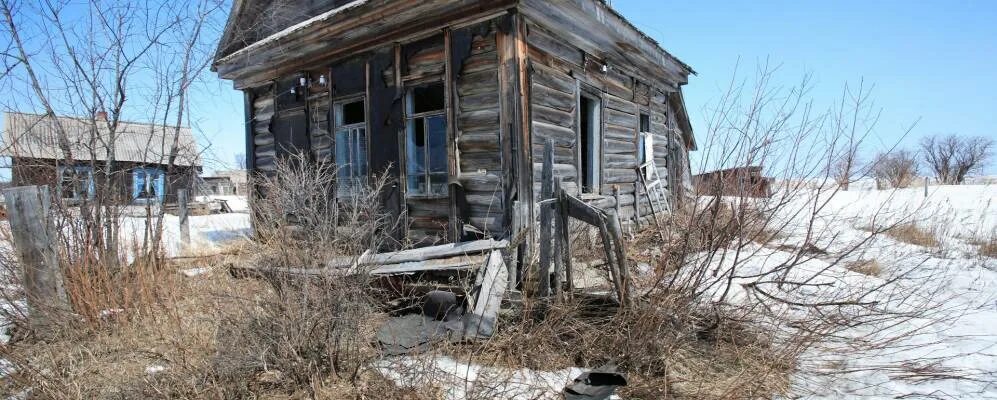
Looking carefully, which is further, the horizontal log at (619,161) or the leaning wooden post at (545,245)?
the horizontal log at (619,161)

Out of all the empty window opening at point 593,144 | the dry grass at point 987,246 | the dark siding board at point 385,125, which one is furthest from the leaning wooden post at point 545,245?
the dry grass at point 987,246

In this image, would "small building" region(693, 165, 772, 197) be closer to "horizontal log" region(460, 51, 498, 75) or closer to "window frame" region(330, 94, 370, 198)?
"horizontal log" region(460, 51, 498, 75)

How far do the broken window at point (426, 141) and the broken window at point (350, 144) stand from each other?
1002 mm

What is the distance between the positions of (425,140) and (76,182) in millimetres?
3683

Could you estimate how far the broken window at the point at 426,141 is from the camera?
20.2 feet

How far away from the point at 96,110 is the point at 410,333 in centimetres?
434

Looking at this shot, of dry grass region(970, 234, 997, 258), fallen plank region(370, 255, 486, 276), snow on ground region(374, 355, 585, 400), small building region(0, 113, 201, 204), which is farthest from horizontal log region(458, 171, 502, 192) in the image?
dry grass region(970, 234, 997, 258)

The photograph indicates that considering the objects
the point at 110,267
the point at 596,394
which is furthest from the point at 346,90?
the point at 596,394

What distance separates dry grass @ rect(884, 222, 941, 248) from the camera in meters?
7.86

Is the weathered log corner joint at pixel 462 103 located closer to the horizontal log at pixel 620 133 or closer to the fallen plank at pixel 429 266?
the horizontal log at pixel 620 133

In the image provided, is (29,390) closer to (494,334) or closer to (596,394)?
(494,334)

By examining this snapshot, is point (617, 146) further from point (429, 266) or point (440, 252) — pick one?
point (429, 266)

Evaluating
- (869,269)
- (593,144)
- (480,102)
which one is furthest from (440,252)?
(869,269)

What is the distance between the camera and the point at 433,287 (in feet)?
13.8
